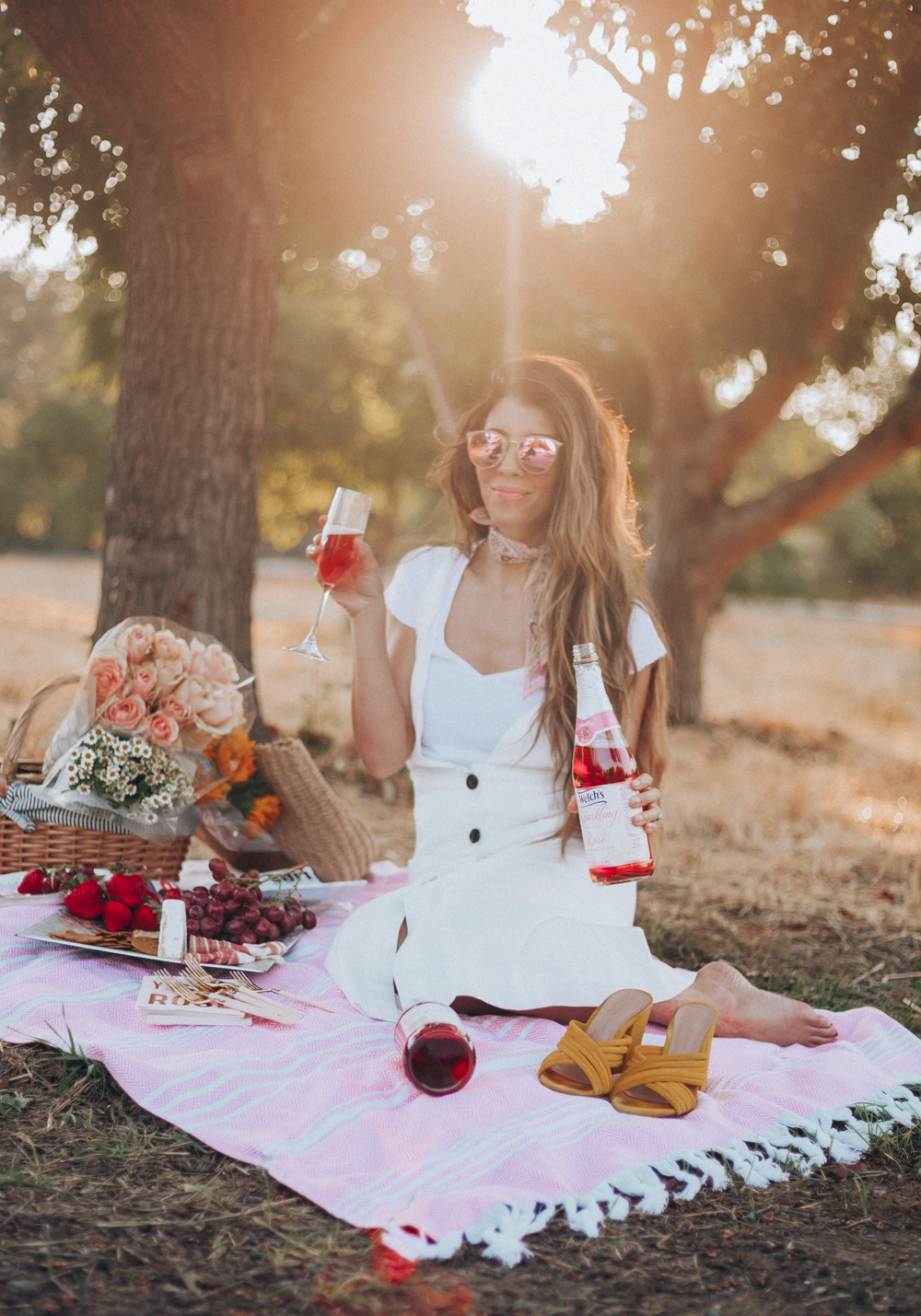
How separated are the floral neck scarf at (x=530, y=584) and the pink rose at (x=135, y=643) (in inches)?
43.0

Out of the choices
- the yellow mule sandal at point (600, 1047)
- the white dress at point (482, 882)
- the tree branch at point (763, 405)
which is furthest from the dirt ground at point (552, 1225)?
the tree branch at point (763, 405)

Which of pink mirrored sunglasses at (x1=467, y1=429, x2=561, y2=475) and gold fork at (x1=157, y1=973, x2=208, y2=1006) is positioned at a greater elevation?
pink mirrored sunglasses at (x1=467, y1=429, x2=561, y2=475)

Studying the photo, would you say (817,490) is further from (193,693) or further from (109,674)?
(109,674)

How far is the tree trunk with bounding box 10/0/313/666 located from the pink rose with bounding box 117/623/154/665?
908 mm

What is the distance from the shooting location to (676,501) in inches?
345

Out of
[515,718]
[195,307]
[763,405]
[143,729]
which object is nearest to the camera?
[515,718]

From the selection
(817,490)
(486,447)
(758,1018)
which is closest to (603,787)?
Answer: (758,1018)

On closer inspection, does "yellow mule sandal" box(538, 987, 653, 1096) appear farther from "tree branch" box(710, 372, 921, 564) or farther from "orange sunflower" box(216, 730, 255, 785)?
"tree branch" box(710, 372, 921, 564)

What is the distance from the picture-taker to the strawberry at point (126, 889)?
9.90 ft

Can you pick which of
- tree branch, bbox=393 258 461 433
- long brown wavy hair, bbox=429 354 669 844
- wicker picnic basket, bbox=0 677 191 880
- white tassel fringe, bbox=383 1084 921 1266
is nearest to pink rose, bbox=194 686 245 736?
wicker picnic basket, bbox=0 677 191 880

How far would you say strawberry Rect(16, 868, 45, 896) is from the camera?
3.25 m

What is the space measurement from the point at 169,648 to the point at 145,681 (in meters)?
0.13

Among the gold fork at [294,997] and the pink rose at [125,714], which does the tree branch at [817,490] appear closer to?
the pink rose at [125,714]

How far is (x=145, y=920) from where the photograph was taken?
3039 millimetres
